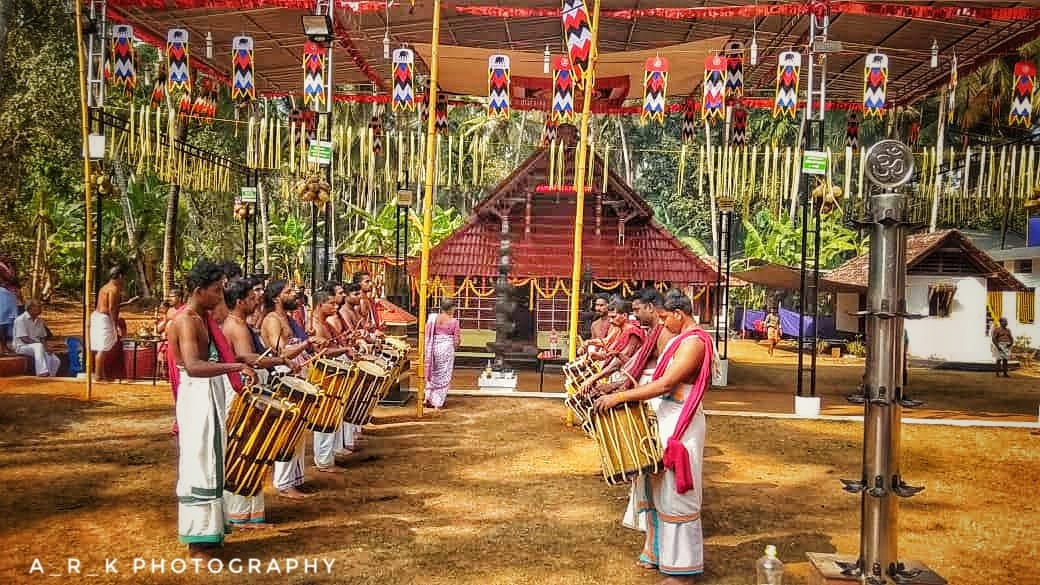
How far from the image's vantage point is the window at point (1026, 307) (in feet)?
69.9

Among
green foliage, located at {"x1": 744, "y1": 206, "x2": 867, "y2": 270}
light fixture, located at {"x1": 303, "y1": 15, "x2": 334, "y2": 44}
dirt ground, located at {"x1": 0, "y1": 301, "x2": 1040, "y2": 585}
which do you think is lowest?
dirt ground, located at {"x1": 0, "y1": 301, "x2": 1040, "y2": 585}

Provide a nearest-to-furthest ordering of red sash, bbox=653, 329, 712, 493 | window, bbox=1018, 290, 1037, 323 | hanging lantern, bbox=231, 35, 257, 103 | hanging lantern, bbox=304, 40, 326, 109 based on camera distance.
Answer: red sash, bbox=653, 329, 712, 493 < hanging lantern, bbox=304, 40, 326, 109 < hanging lantern, bbox=231, 35, 257, 103 < window, bbox=1018, 290, 1037, 323

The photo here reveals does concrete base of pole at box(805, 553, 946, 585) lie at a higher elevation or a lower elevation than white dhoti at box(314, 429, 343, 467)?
higher

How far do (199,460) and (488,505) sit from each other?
2480mm

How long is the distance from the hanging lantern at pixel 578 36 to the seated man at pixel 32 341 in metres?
10.2

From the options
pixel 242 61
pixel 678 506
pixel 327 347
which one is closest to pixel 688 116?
pixel 242 61

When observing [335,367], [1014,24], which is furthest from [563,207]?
[335,367]

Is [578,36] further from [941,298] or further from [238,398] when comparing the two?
[941,298]

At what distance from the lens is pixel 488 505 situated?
6.19 metres

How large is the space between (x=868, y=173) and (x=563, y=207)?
476 inches

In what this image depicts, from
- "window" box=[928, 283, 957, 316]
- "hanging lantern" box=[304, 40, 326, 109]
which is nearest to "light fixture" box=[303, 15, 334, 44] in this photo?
"hanging lantern" box=[304, 40, 326, 109]

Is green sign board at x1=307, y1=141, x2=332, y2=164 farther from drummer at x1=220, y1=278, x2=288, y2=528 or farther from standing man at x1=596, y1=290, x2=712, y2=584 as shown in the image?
standing man at x1=596, y1=290, x2=712, y2=584

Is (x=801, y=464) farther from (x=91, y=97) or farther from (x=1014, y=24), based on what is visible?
(x=91, y=97)

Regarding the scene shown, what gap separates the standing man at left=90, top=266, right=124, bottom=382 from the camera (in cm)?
1178
